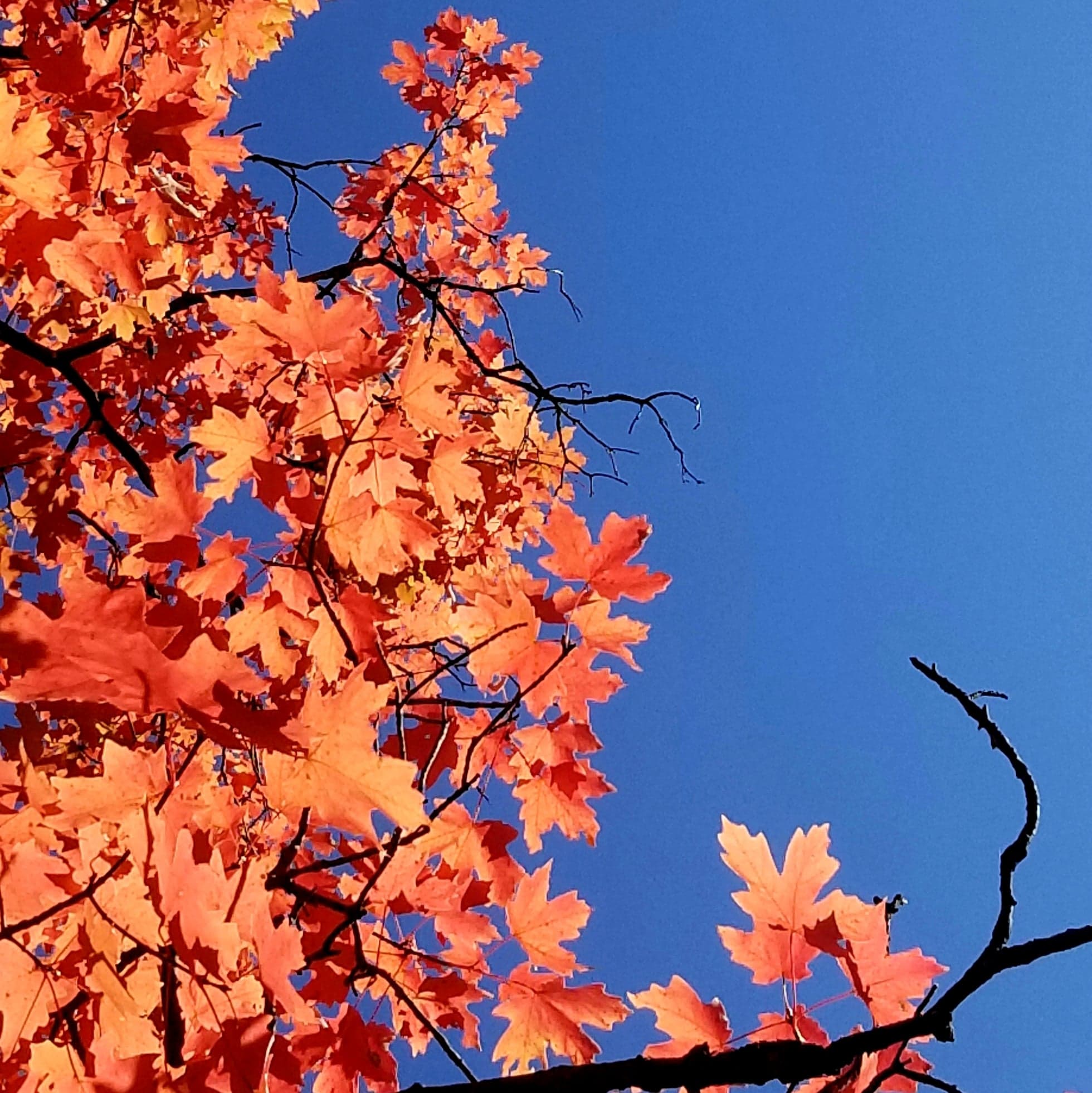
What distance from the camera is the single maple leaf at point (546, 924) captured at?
2.09 metres

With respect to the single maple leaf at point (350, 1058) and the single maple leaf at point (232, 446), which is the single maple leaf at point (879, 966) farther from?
the single maple leaf at point (232, 446)

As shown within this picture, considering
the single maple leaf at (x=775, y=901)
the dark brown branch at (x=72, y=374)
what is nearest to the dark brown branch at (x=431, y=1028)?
the single maple leaf at (x=775, y=901)

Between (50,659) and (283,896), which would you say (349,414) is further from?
(283,896)

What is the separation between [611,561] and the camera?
2061mm

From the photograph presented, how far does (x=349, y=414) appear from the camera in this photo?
6.93 feet

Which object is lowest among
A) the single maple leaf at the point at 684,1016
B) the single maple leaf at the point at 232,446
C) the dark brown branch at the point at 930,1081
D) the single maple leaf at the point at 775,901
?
the dark brown branch at the point at 930,1081

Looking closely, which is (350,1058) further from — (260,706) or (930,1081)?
(930,1081)

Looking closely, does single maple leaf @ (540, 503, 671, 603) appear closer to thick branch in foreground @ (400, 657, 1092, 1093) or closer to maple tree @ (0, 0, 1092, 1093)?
maple tree @ (0, 0, 1092, 1093)

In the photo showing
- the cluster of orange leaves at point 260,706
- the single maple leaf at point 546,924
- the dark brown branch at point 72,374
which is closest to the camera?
the cluster of orange leaves at point 260,706

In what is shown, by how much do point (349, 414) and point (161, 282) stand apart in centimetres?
143

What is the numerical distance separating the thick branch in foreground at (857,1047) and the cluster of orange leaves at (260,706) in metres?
0.33

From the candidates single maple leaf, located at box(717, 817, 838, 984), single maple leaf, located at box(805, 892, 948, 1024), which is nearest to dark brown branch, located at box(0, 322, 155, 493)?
single maple leaf, located at box(717, 817, 838, 984)

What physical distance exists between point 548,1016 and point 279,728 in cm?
106

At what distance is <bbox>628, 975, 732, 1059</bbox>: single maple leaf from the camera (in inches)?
62.1
